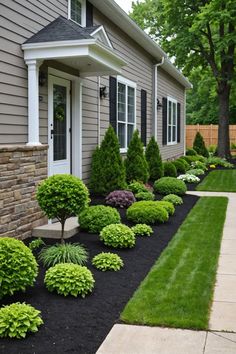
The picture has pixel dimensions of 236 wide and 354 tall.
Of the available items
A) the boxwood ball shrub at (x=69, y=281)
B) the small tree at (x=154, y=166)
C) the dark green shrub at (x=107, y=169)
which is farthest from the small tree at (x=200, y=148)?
the boxwood ball shrub at (x=69, y=281)

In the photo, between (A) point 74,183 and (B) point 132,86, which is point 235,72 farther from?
(A) point 74,183

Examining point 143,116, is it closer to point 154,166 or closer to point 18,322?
point 154,166

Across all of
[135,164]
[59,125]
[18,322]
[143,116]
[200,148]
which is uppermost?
[143,116]

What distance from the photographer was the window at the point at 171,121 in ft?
62.7

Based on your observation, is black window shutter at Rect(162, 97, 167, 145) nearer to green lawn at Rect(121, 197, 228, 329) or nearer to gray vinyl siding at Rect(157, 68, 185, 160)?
gray vinyl siding at Rect(157, 68, 185, 160)

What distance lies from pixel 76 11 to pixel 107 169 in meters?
3.15

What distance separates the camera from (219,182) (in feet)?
45.8

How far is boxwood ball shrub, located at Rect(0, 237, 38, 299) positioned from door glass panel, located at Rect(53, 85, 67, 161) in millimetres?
4211

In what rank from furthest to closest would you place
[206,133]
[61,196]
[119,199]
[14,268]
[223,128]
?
[206,133] → [223,128] → [119,199] → [61,196] → [14,268]

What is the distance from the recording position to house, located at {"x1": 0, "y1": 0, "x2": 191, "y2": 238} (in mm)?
6125

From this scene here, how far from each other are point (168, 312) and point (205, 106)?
128 ft

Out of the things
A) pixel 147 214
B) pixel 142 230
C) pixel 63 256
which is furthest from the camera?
pixel 147 214

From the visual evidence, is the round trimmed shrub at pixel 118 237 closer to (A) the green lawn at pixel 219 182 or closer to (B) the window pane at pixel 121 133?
(B) the window pane at pixel 121 133

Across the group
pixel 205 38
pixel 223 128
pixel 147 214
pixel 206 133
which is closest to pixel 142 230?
pixel 147 214
